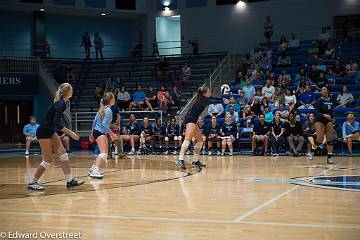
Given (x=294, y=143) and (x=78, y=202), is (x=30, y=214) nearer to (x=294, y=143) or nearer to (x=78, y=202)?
(x=78, y=202)

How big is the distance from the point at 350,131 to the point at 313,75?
474cm

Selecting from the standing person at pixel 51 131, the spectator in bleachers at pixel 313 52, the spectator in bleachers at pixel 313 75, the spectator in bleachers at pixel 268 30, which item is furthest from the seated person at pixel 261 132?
the standing person at pixel 51 131

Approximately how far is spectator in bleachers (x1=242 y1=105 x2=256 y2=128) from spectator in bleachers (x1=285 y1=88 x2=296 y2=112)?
4.26 feet

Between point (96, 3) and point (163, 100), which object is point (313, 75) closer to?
point (163, 100)

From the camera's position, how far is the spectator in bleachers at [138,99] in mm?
24438

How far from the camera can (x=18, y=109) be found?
31.9 meters

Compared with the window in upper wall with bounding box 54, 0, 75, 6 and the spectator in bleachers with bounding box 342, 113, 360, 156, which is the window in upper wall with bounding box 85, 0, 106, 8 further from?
the spectator in bleachers with bounding box 342, 113, 360, 156

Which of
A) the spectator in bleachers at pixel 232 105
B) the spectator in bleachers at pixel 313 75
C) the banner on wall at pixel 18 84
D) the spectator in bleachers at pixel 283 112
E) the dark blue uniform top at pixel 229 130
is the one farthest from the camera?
the banner on wall at pixel 18 84

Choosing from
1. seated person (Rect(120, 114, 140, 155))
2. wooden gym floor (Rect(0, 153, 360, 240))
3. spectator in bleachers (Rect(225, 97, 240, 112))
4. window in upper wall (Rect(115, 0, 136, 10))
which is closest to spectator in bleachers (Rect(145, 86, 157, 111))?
seated person (Rect(120, 114, 140, 155))

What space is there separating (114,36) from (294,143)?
19716 millimetres

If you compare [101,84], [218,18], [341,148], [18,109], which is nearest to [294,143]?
[341,148]

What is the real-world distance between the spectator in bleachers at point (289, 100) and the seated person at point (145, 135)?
521cm

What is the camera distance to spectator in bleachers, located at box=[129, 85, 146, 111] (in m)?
A: 24.4

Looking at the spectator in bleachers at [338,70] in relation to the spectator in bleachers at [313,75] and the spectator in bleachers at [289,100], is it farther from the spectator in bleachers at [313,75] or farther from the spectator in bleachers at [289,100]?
the spectator in bleachers at [289,100]
